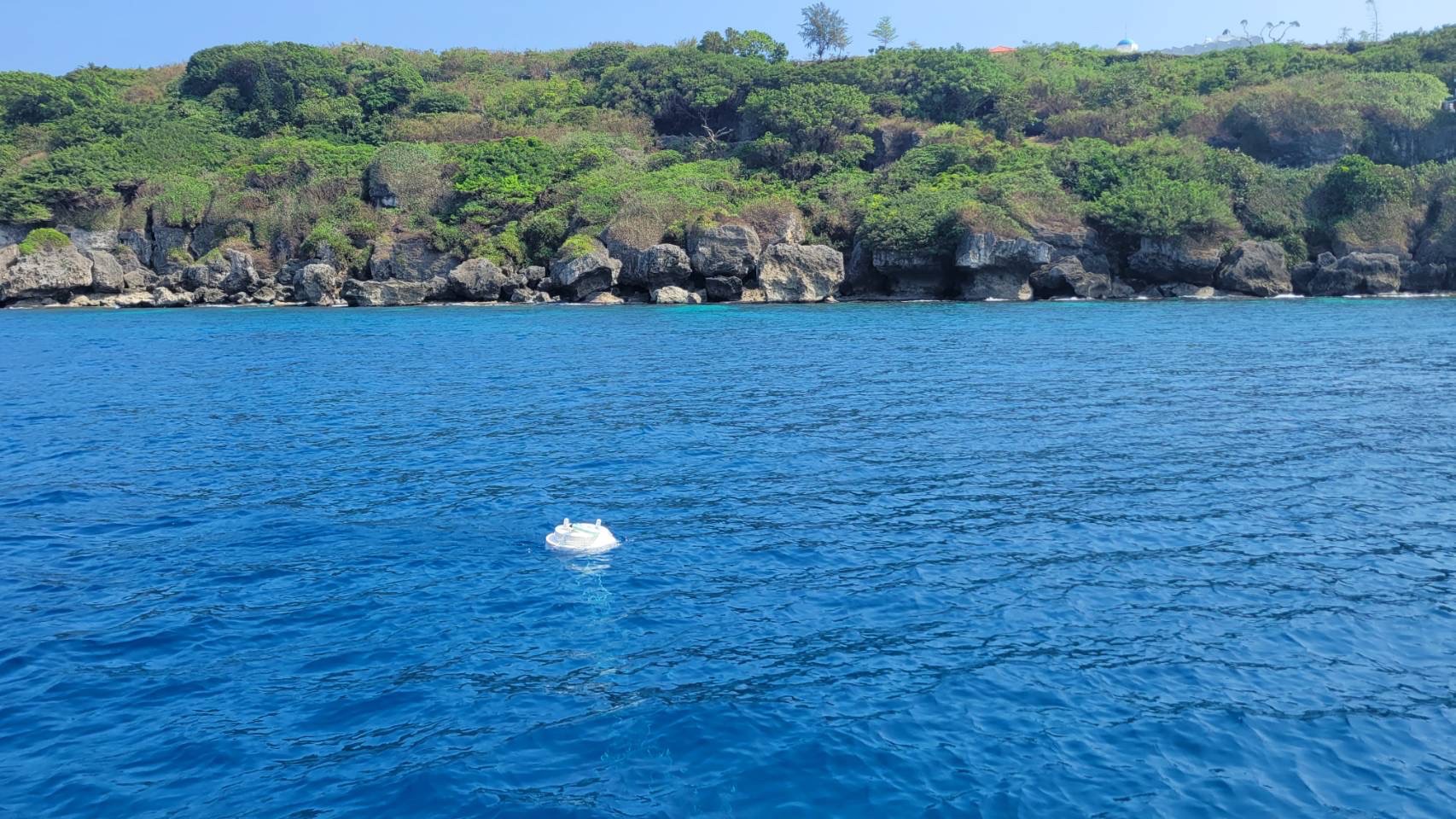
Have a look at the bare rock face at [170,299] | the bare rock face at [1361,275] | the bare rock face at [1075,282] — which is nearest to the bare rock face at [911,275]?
the bare rock face at [1075,282]

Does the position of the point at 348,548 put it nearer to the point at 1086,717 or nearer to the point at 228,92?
the point at 1086,717

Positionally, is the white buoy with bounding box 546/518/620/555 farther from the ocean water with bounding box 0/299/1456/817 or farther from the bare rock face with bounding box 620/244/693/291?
the bare rock face with bounding box 620/244/693/291

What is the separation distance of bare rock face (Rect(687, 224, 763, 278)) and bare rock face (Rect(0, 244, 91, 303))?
35.1 metres

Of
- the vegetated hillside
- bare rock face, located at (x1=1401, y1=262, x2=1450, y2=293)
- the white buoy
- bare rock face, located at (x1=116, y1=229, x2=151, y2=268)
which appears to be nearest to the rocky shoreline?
bare rock face, located at (x1=1401, y1=262, x2=1450, y2=293)

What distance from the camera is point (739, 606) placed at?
11539mm

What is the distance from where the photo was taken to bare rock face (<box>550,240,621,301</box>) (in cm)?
5697

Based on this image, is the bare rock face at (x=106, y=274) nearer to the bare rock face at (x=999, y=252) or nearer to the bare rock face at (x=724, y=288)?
the bare rock face at (x=724, y=288)

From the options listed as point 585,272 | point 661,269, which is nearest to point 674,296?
point 661,269

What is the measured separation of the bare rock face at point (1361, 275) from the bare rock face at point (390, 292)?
48.1 m

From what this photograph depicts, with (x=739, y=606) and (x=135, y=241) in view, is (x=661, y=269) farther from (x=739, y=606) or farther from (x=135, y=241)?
(x=739, y=606)

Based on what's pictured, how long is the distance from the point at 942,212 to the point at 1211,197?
14406 millimetres

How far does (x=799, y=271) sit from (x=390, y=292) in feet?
75.4

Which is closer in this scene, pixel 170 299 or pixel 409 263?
pixel 170 299

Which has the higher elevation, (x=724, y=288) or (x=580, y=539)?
(x=724, y=288)
